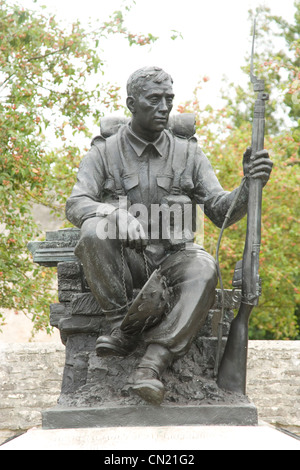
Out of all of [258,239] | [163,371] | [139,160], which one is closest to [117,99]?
[139,160]

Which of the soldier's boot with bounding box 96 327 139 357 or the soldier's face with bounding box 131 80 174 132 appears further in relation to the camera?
the soldier's face with bounding box 131 80 174 132

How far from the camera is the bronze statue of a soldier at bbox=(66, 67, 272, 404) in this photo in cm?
435

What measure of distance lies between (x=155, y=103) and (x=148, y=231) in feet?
2.43

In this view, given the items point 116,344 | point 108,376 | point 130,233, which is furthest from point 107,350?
point 130,233

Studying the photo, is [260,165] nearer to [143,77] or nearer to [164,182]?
[164,182]

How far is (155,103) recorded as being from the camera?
482 cm

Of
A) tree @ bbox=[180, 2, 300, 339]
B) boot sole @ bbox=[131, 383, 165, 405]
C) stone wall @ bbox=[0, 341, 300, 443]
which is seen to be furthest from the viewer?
tree @ bbox=[180, 2, 300, 339]

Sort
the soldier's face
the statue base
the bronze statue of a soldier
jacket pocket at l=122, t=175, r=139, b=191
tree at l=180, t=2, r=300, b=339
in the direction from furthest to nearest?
tree at l=180, t=2, r=300, b=339 < jacket pocket at l=122, t=175, r=139, b=191 < the soldier's face < the bronze statue of a soldier < the statue base

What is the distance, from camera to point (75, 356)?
4.88 m

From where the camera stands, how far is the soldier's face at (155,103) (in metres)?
4.79

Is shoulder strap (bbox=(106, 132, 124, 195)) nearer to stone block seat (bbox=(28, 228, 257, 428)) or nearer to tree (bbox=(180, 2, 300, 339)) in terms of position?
stone block seat (bbox=(28, 228, 257, 428))

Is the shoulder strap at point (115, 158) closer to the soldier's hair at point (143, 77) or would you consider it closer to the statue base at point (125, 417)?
the soldier's hair at point (143, 77)

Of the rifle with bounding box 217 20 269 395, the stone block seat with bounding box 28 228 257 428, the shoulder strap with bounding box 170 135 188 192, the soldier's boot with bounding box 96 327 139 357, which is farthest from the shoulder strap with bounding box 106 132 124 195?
the soldier's boot with bounding box 96 327 139 357
